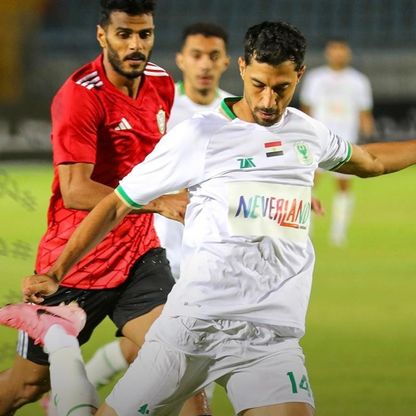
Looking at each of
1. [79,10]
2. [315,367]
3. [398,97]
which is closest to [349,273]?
[315,367]

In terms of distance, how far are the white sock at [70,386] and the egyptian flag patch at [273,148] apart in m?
1.10

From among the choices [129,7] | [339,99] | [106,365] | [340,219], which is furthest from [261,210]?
[339,99]

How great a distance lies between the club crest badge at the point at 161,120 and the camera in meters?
5.33

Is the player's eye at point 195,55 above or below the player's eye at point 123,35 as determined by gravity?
below

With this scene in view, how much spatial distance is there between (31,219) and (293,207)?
10.4 m

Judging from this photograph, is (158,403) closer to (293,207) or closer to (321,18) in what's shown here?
(293,207)

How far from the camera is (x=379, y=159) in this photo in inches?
180

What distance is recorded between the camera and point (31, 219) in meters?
14.3

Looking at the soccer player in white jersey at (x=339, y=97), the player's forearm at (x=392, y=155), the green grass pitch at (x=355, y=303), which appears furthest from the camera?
the soccer player in white jersey at (x=339, y=97)

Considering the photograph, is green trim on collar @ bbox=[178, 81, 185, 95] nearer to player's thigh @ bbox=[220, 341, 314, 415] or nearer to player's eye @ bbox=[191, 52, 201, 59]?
player's eye @ bbox=[191, 52, 201, 59]

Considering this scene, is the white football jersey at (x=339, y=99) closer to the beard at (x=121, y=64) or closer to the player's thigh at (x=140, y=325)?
the beard at (x=121, y=64)

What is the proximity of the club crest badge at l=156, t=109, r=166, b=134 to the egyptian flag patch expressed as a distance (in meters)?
1.28

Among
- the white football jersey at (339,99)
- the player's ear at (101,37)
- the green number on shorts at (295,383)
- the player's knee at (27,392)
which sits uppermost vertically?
the player's ear at (101,37)

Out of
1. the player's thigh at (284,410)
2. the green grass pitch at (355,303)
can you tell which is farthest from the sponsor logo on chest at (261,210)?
the green grass pitch at (355,303)
